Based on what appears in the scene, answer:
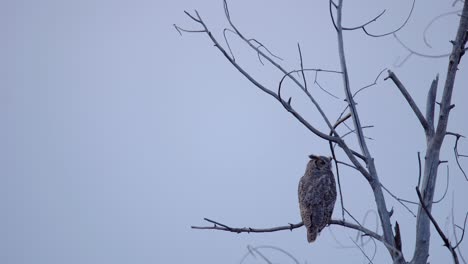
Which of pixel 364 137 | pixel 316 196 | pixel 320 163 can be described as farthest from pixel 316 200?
pixel 364 137

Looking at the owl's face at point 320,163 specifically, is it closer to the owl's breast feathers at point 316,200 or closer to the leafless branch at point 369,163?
the owl's breast feathers at point 316,200

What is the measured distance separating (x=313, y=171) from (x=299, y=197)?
0.31m

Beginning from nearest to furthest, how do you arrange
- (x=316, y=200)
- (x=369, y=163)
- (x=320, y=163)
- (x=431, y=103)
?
(x=369, y=163)
(x=431, y=103)
(x=316, y=200)
(x=320, y=163)

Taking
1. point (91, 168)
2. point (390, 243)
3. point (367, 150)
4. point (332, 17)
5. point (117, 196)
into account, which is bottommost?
point (390, 243)

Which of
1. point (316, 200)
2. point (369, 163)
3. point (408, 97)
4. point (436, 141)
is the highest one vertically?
point (316, 200)

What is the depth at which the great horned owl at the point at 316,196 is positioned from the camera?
781cm

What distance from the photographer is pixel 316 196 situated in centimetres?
789

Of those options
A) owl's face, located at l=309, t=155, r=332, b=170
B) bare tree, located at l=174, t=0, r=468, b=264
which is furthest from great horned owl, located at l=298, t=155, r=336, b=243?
bare tree, located at l=174, t=0, r=468, b=264

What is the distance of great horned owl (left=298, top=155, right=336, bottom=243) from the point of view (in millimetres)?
7812

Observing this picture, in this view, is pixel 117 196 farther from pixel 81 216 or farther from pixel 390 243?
pixel 390 243

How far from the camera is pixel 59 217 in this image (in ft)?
212

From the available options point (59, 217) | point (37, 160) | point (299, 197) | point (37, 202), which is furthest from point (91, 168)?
point (299, 197)

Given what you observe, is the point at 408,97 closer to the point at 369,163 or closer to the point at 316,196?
the point at 369,163

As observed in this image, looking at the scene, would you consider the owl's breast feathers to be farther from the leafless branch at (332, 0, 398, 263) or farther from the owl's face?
the leafless branch at (332, 0, 398, 263)
